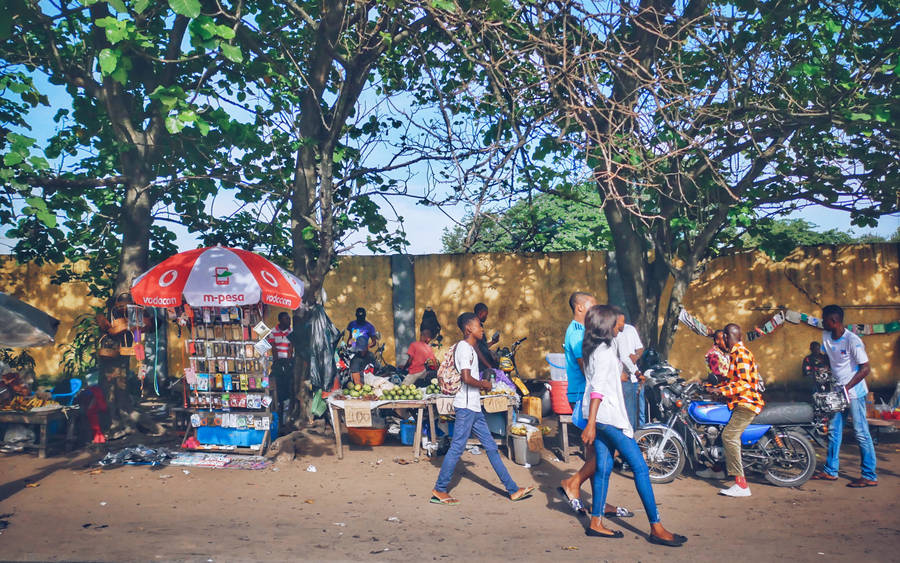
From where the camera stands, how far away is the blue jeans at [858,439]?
6844mm

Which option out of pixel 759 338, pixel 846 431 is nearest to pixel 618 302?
pixel 759 338

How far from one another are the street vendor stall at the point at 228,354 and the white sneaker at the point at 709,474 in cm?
521

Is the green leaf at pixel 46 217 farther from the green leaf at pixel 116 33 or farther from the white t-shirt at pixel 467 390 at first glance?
the white t-shirt at pixel 467 390

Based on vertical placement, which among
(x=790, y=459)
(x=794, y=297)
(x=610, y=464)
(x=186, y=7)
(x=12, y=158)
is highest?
(x=186, y=7)

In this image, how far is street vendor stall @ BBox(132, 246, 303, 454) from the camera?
7.92 m

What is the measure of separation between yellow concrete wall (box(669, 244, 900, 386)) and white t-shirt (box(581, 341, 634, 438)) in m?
6.84

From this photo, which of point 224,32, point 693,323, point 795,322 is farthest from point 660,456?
point 224,32

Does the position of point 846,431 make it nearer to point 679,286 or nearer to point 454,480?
point 679,286

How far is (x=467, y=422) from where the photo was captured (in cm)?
644

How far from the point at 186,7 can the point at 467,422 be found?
5066mm

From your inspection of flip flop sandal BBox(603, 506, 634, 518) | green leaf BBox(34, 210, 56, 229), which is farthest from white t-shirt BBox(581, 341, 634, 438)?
green leaf BBox(34, 210, 56, 229)

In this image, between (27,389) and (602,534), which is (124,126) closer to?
(27,389)

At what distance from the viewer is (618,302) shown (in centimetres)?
1191

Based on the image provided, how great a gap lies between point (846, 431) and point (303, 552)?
762cm
